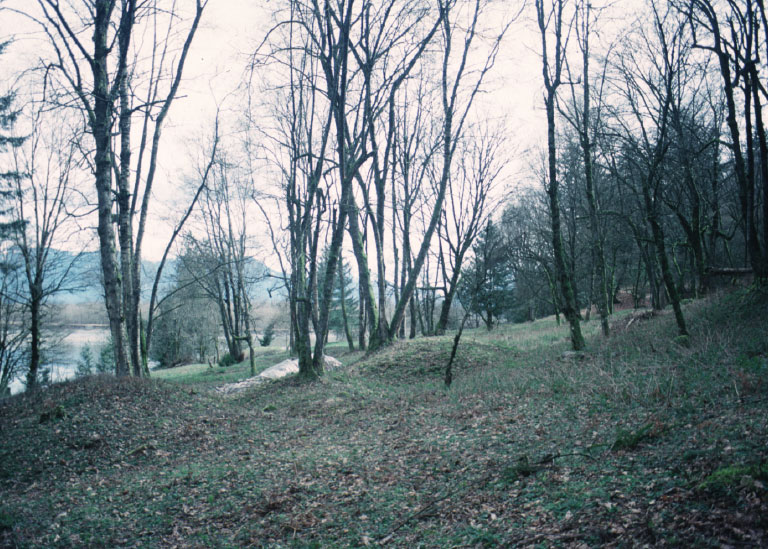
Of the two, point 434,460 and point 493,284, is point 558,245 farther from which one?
point 493,284

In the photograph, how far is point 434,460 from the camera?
538 cm

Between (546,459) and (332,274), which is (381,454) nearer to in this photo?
(546,459)

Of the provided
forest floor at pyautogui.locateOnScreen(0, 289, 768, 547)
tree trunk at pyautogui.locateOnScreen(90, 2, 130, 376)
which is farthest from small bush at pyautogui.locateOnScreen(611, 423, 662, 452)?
tree trunk at pyautogui.locateOnScreen(90, 2, 130, 376)

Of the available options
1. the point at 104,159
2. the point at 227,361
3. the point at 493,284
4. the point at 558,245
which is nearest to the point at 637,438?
the point at 558,245

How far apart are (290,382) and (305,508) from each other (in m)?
7.99

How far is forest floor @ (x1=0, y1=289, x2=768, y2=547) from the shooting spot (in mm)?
3154

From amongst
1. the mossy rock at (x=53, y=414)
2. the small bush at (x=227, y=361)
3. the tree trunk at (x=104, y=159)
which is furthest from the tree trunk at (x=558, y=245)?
the small bush at (x=227, y=361)

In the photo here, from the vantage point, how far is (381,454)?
6082 mm

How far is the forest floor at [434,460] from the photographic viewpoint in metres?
3.15

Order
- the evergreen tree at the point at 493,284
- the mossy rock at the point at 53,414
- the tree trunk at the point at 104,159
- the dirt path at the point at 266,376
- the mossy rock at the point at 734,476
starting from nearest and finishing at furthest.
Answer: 1. the mossy rock at the point at 734,476
2. the mossy rock at the point at 53,414
3. the tree trunk at the point at 104,159
4. the dirt path at the point at 266,376
5. the evergreen tree at the point at 493,284

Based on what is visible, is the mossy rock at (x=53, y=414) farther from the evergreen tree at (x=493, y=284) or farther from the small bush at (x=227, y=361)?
the evergreen tree at (x=493, y=284)

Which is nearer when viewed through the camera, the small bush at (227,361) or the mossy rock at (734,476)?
the mossy rock at (734,476)

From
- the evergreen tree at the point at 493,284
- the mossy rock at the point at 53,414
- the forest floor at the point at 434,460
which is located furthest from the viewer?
the evergreen tree at the point at 493,284

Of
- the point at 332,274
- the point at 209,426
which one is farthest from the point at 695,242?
the point at 209,426
